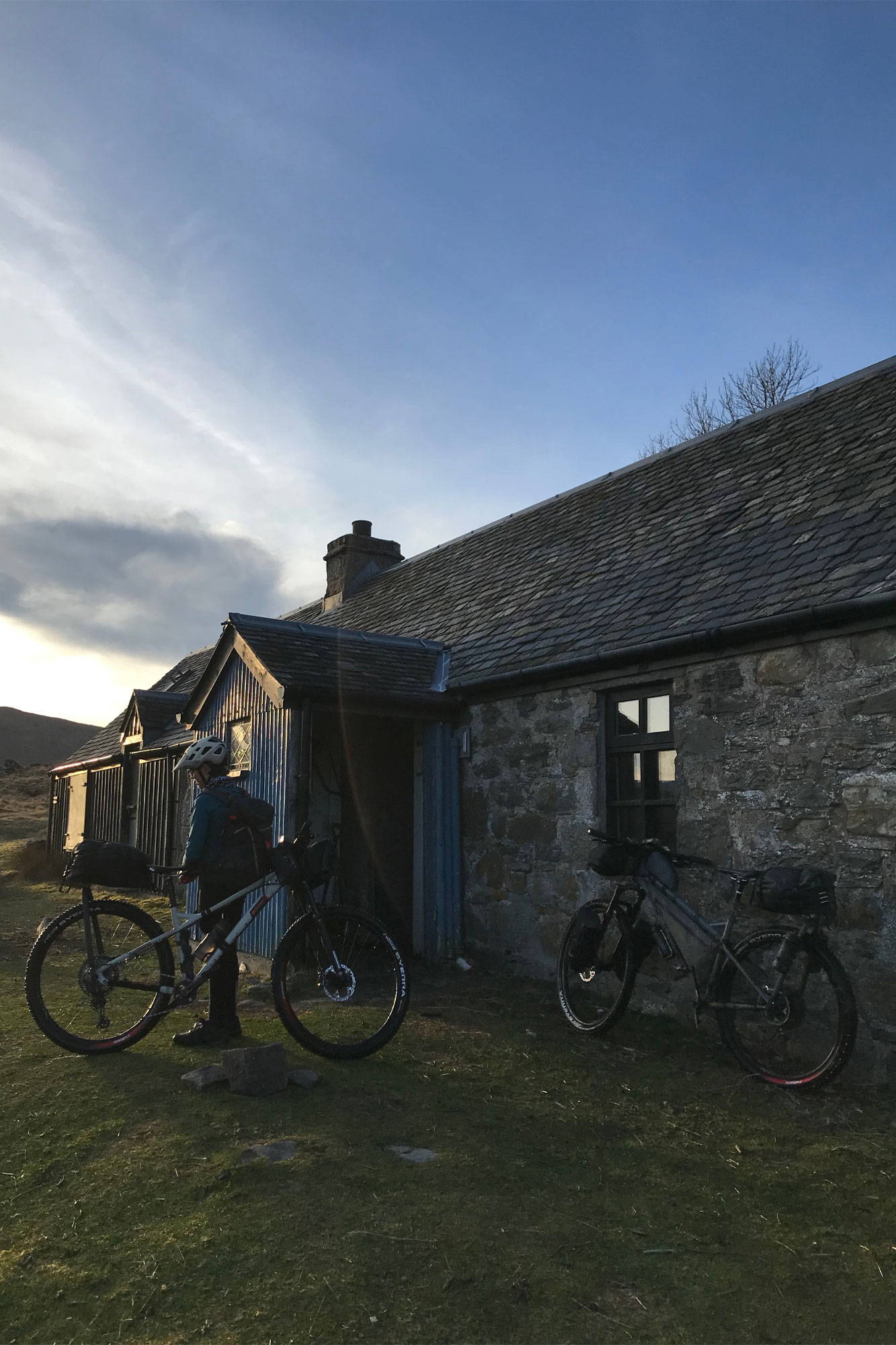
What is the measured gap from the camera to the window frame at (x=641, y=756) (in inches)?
282

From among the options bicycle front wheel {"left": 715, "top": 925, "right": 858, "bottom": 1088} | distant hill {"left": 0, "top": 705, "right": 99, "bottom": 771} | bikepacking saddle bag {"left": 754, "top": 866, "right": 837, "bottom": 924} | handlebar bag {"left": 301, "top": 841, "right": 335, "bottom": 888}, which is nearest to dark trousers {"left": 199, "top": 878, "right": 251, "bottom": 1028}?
handlebar bag {"left": 301, "top": 841, "right": 335, "bottom": 888}

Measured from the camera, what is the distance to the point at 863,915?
5.59 metres

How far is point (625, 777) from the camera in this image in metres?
7.59

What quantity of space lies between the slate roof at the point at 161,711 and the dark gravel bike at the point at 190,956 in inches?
382

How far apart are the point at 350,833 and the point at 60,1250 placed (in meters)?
7.01

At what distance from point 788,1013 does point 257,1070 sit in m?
2.94

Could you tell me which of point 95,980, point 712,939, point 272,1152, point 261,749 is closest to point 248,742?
point 261,749

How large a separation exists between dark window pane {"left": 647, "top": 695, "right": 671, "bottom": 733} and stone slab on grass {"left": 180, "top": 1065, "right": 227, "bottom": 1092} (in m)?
4.04

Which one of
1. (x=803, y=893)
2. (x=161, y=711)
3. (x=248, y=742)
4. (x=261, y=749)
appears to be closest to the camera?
(x=803, y=893)

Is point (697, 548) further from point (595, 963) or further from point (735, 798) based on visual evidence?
point (595, 963)

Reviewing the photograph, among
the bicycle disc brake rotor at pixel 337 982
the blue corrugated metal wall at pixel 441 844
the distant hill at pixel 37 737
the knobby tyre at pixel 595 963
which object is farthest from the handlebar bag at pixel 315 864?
the distant hill at pixel 37 737

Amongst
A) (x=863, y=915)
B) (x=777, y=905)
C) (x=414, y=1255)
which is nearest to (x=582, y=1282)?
(x=414, y=1255)

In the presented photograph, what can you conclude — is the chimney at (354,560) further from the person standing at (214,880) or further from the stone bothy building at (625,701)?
the person standing at (214,880)

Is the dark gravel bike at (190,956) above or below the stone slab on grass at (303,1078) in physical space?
above
